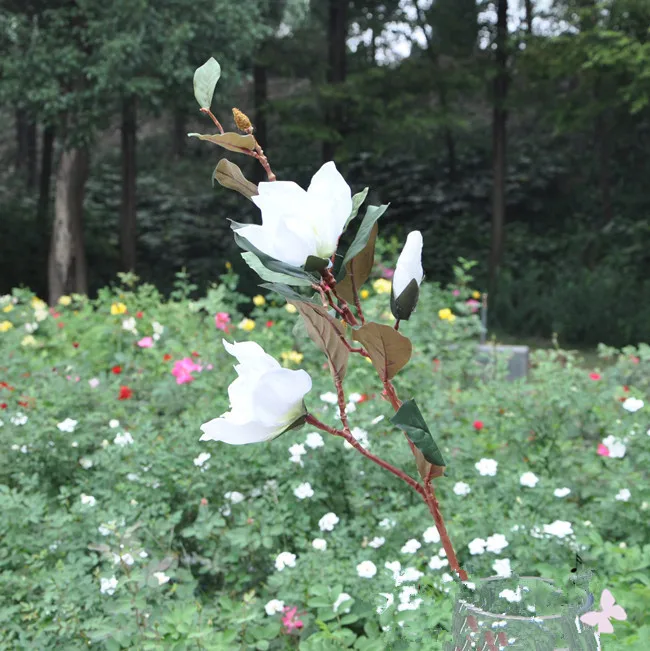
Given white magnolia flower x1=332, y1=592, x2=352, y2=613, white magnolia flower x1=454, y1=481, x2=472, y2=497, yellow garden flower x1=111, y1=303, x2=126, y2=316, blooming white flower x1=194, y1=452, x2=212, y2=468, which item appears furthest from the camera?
yellow garden flower x1=111, y1=303, x2=126, y2=316

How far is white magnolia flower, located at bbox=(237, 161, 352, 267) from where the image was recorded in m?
0.97

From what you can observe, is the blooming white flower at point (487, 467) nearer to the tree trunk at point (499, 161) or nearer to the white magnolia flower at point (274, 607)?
the white magnolia flower at point (274, 607)

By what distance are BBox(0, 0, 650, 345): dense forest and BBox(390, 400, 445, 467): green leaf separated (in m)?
8.58

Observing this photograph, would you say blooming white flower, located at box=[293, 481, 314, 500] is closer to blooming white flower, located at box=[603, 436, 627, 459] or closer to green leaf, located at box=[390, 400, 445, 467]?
blooming white flower, located at box=[603, 436, 627, 459]

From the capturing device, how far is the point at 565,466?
9.95ft

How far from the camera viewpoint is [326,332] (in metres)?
0.99

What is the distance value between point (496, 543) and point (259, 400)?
1481mm

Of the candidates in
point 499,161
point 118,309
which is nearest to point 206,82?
point 118,309

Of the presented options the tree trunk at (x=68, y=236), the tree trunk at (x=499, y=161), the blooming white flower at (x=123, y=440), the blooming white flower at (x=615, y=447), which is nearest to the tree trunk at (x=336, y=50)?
the tree trunk at (x=499, y=161)

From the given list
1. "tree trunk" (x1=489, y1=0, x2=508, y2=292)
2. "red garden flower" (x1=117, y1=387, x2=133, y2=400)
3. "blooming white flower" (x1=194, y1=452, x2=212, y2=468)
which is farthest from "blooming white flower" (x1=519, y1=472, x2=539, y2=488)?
"tree trunk" (x1=489, y1=0, x2=508, y2=292)

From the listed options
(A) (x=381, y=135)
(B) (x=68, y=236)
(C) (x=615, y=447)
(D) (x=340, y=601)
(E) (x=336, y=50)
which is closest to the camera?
(D) (x=340, y=601)

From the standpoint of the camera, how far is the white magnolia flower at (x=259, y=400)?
950mm

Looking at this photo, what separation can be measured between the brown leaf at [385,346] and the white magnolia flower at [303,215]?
106 mm

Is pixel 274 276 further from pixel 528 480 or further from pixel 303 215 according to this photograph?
pixel 528 480
